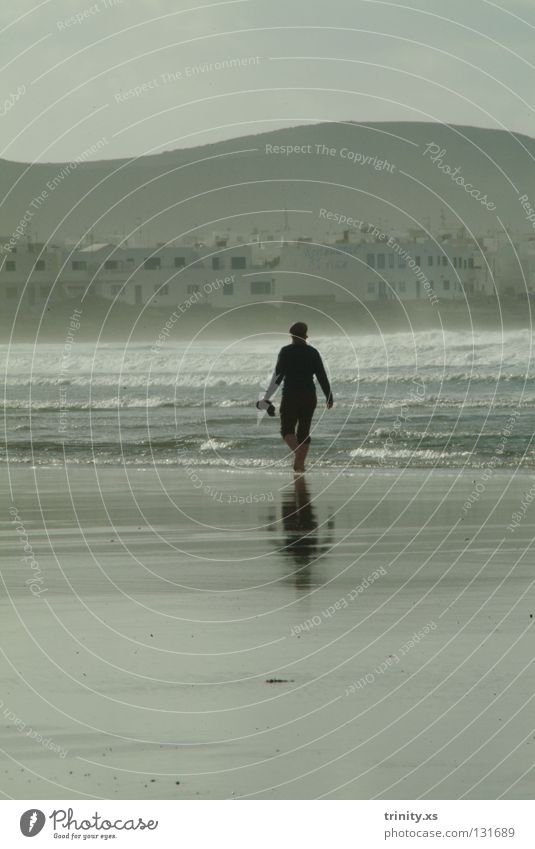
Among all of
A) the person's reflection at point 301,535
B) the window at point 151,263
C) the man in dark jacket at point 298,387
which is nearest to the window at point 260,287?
the window at point 151,263

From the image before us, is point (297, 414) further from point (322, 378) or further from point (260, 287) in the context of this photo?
point (260, 287)

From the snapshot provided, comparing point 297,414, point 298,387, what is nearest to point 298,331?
point 298,387

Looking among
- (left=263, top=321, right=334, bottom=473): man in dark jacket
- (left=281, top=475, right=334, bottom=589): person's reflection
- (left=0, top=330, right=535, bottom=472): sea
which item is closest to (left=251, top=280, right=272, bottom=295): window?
(left=0, top=330, right=535, bottom=472): sea

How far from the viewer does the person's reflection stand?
1100 cm

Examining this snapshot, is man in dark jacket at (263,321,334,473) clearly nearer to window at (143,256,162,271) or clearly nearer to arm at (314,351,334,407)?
arm at (314,351,334,407)

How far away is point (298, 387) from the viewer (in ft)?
61.4

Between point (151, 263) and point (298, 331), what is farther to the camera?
point (151, 263)

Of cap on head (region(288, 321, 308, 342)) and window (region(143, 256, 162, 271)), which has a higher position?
window (region(143, 256, 162, 271))

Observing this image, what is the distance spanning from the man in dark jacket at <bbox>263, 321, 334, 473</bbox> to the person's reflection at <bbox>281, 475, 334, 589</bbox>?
6.59 feet

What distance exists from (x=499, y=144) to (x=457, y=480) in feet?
260

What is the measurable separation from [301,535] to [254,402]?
81.8ft

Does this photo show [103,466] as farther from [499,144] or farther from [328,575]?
[499,144]

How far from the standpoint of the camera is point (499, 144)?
9400 cm

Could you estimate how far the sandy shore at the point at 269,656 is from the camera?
20.7ft
